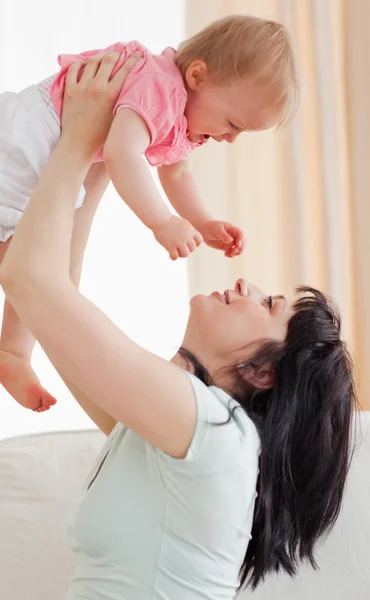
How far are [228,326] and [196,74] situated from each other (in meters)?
0.38

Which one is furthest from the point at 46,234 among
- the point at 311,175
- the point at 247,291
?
the point at 311,175

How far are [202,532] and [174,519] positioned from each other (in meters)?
0.04

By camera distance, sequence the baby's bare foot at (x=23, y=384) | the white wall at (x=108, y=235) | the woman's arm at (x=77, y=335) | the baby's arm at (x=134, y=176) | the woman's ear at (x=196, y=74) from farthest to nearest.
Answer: the white wall at (x=108, y=235) → the baby's bare foot at (x=23, y=384) → the woman's ear at (x=196, y=74) → the baby's arm at (x=134, y=176) → the woman's arm at (x=77, y=335)

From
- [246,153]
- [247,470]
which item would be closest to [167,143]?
[247,470]

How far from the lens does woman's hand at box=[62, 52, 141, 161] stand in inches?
46.3

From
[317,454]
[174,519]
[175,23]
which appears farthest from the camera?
[175,23]

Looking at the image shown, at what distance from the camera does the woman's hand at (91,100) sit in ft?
3.86

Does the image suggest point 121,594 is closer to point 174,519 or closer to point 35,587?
point 174,519

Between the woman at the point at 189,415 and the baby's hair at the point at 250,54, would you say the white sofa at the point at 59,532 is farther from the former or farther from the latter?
the baby's hair at the point at 250,54

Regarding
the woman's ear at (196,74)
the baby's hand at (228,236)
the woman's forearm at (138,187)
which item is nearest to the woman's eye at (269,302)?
the baby's hand at (228,236)

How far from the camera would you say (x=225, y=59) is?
48.6 inches

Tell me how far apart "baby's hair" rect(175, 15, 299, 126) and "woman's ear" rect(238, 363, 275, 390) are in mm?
393

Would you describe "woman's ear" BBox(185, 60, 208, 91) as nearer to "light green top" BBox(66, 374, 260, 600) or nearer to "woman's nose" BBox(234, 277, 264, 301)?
"woman's nose" BBox(234, 277, 264, 301)

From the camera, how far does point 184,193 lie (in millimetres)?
1454
